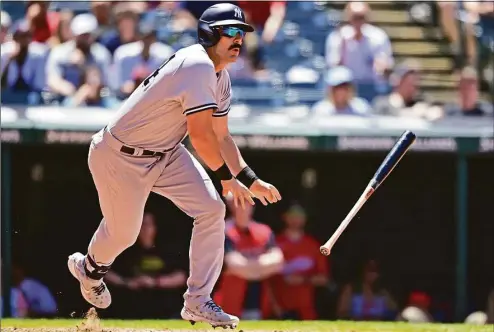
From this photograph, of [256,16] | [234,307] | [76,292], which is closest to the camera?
[234,307]

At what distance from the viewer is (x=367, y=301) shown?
11062 mm

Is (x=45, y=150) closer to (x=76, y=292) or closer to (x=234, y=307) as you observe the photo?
(x=76, y=292)

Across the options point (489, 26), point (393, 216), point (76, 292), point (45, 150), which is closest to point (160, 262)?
point (76, 292)

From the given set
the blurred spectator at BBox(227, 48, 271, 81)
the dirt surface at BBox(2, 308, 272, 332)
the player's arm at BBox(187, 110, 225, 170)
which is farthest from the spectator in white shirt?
the player's arm at BBox(187, 110, 225, 170)

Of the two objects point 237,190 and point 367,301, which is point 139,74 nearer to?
point 367,301

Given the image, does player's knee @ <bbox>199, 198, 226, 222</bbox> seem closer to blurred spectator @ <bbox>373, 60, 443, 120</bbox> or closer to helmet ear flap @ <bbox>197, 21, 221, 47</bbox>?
helmet ear flap @ <bbox>197, 21, 221, 47</bbox>

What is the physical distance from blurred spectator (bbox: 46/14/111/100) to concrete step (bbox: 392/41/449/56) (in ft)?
11.0

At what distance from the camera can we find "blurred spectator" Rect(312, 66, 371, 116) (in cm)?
1137

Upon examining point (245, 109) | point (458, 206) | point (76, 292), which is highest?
point (245, 109)

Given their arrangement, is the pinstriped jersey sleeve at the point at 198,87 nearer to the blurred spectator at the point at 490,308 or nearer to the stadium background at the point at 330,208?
the stadium background at the point at 330,208

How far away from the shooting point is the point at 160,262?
11328 millimetres

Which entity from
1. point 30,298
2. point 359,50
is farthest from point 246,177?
point 359,50

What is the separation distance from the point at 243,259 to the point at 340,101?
185 cm

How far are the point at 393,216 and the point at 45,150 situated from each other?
339 cm
